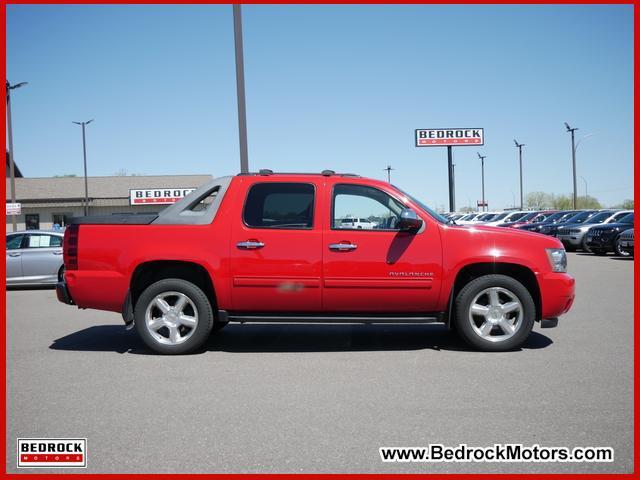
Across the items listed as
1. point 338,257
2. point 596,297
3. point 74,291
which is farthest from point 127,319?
point 596,297

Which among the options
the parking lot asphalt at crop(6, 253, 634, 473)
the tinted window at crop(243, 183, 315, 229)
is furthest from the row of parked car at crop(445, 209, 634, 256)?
the tinted window at crop(243, 183, 315, 229)

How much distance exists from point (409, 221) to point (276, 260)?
4.84 ft

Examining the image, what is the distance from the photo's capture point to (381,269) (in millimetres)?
6207

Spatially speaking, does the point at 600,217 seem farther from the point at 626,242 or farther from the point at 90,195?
the point at 90,195

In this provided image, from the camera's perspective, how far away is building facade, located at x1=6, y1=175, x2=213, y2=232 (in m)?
51.0

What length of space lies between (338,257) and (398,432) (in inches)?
102

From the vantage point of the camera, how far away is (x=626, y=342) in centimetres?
659

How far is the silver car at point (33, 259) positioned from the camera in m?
13.2

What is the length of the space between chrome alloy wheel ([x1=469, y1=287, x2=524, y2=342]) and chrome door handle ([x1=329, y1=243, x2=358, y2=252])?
1431 mm

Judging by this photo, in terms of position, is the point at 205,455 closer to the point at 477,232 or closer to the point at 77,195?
the point at 477,232

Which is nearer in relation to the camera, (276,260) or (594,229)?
(276,260)

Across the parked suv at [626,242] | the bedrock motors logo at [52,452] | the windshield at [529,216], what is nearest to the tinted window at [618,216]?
the parked suv at [626,242]

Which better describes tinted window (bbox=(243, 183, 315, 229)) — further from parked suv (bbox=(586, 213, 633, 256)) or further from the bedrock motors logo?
parked suv (bbox=(586, 213, 633, 256))

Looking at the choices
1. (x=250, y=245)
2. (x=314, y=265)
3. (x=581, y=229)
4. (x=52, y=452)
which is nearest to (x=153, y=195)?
(x=581, y=229)
